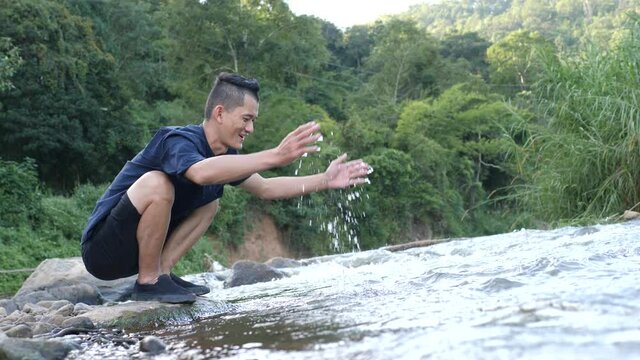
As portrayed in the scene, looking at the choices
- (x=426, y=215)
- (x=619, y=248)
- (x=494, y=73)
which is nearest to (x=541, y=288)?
(x=619, y=248)

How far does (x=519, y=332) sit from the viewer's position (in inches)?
88.1

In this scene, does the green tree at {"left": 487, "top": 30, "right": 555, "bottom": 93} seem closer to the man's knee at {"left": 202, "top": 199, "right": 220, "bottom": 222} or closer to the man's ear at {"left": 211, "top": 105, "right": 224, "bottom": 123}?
the man's knee at {"left": 202, "top": 199, "right": 220, "bottom": 222}

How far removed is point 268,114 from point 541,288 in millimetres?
22528

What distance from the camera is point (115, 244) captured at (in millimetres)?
3750

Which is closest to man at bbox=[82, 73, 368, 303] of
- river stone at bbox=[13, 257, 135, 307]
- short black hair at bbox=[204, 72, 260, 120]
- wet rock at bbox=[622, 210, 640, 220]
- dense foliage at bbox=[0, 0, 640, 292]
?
short black hair at bbox=[204, 72, 260, 120]

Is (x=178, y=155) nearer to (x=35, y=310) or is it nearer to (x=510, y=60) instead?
(x=35, y=310)

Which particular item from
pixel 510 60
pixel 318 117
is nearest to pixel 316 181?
pixel 318 117

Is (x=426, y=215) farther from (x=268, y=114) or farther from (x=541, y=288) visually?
(x=541, y=288)

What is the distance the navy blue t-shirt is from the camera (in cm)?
352

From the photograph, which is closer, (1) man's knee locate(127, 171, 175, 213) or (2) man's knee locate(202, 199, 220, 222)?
(1) man's knee locate(127, 171, 175, 213)

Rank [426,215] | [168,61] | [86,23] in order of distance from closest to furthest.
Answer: [86,23] < [168,61] < [426,215]

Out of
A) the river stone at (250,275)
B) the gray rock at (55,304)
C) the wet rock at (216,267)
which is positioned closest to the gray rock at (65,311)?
the gray rock at (55,304)

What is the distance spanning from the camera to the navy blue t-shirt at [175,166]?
3521 mm

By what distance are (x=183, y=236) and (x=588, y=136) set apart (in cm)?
521
